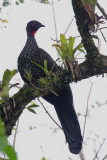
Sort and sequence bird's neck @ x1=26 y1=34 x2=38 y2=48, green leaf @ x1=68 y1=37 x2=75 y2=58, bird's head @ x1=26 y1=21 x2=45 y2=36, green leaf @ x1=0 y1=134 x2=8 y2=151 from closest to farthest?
green leaf @ x1=0 y1=134 x2=8 y2=151 < green leaf @ x1=68 y1=37 x2=75 y2=58 < bird's neck @ x1=26 y1=34 x2=38 y2=48 < bird's head @ x1=26 y1=21 x2=45 y2=36

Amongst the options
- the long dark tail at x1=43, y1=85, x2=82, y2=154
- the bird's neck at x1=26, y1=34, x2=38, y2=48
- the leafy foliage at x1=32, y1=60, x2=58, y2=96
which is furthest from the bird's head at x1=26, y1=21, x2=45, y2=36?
the leafy foliage at x1=32, y1=60, x2=58, y2=96

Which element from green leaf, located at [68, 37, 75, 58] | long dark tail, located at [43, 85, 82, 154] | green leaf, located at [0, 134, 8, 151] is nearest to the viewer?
green leaf, located at [0, 134, 8, 151]

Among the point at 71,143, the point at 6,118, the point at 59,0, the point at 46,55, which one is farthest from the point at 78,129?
the point at 59,0

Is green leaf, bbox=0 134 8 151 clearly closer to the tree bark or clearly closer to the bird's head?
the tree bark

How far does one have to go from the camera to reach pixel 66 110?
9.69 ft

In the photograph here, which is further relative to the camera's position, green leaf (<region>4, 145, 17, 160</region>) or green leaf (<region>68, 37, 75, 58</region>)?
green leaf (<region>68, 37, 75, 58</region>)

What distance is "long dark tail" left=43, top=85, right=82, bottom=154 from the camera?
277 centimetres

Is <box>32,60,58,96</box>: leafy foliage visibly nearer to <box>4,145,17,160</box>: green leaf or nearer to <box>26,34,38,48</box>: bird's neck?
<box>26,34,38,48</box>: bird's neck

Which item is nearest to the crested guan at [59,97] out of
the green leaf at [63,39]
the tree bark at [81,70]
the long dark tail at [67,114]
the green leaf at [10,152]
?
the long dark tail at [67,114]

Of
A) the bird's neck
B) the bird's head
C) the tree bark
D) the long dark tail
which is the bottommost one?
the long dark tail

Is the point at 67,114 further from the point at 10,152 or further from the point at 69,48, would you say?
the point at 10,152

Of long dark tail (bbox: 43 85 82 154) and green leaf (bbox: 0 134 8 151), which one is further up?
green leaf (bbox: 0 134 8 151)

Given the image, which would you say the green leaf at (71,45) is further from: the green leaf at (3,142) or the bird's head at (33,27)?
the bird's head at (33,27)

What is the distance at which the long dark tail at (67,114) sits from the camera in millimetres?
2771
